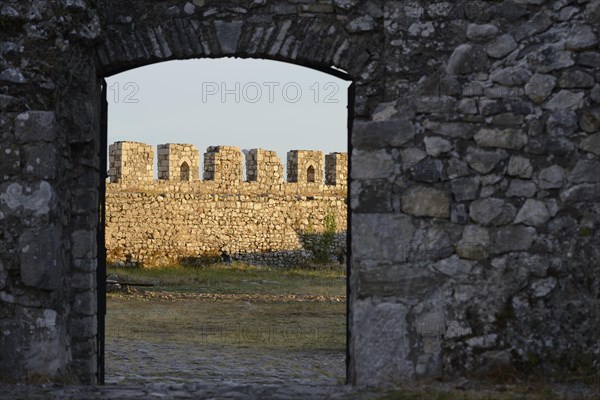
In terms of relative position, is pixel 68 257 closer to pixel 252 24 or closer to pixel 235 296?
pixel 252 24

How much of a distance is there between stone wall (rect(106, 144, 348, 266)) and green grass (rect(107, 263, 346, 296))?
0.67 m

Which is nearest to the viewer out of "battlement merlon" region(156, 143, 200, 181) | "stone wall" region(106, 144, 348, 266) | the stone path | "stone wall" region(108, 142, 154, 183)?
the stone path

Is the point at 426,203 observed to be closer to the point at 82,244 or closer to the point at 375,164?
the point at 375,164

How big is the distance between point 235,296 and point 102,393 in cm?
1139

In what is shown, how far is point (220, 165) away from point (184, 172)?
3.10 ft

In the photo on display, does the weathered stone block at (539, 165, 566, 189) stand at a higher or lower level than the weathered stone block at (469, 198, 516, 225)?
higher

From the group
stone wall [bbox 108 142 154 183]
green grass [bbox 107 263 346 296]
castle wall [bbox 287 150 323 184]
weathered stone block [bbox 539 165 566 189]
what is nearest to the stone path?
weathered stone block [bbox 539 165 566 189]

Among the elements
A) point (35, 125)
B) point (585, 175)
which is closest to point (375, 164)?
point (585, 175)

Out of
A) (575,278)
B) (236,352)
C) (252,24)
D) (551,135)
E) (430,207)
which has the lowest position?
(236,352)

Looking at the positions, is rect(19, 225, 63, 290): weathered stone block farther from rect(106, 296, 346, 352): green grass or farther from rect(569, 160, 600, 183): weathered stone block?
rect(106, 296, 346, 352): green grass

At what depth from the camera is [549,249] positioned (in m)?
6.38

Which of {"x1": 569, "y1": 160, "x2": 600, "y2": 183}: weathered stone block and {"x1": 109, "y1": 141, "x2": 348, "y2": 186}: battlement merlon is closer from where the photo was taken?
{"x1": 569, "y1": 160, "x2": 600, "y2": 183}: weathered stone block

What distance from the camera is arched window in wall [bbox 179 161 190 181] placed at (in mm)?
23438

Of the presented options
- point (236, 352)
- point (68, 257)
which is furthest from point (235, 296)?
point (68, 257)
